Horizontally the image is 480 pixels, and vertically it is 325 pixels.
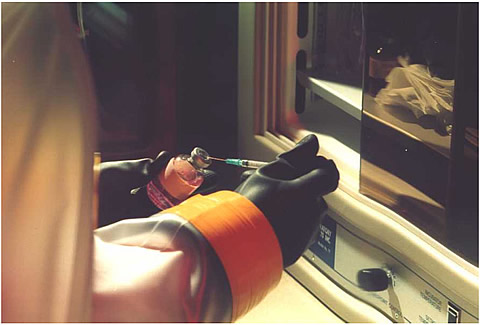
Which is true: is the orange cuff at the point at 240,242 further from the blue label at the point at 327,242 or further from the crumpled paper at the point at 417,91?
the blue label at the point at 327,242

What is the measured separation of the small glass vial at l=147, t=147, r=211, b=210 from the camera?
3.40ft

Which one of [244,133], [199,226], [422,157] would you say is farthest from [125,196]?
[244,133]

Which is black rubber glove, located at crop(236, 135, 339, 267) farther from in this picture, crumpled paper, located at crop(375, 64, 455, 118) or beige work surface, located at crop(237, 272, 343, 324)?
beige work surface, located at crop(237, 272, 343, 324)

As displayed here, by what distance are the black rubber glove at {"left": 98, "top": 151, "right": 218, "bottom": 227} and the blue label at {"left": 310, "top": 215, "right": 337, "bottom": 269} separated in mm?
493

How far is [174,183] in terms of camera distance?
105 centimetres

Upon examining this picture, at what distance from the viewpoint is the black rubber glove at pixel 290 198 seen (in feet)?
2.52

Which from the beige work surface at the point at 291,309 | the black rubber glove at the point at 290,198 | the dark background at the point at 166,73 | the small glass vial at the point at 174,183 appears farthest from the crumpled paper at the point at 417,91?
the dark background at the point at 166,73

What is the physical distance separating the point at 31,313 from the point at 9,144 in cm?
16

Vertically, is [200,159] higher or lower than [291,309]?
higher

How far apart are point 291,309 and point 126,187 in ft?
2.00

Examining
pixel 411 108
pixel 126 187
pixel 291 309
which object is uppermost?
pixel 411 108

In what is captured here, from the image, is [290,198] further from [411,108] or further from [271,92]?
[271,92]

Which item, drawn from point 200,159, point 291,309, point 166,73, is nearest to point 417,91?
point 200,159

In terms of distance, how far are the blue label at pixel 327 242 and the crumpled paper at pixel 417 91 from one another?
0.34m
